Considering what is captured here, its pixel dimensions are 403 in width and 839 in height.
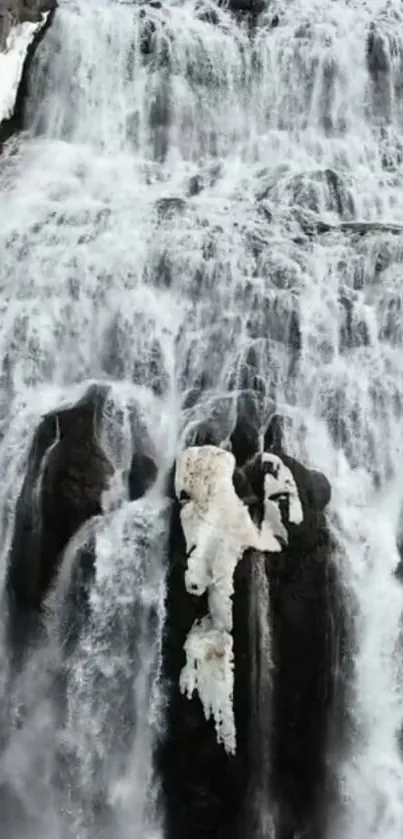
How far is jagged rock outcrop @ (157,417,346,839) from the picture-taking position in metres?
9.14

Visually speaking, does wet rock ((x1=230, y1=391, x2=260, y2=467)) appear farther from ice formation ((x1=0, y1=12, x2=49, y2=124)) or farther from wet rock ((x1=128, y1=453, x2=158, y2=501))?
ice formation ((x1=0, y1=12, x2=49, y2=124))

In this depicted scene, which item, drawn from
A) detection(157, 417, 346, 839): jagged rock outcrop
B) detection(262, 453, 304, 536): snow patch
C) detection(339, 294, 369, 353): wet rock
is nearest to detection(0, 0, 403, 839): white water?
detection(339, 294, 369, 353): wet rock

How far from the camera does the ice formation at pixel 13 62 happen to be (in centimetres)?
1622

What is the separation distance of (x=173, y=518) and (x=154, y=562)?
1.62 ft

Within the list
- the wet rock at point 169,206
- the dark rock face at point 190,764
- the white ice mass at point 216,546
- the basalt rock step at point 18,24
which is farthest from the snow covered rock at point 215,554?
the basalt rock step at point 18,24

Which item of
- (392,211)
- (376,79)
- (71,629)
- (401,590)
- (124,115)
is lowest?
(71,629)

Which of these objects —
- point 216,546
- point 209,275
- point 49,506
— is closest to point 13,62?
point 209,275

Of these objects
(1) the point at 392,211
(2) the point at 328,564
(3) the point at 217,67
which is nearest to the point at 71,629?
(2) the point at 328,564

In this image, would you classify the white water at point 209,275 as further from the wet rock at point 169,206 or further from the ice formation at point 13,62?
the ice formation at point 13,62

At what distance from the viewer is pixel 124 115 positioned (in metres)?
16.4

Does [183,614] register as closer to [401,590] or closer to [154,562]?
[154,562]

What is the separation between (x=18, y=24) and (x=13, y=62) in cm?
82

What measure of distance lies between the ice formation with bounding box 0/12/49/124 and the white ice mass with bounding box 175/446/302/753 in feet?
30.1

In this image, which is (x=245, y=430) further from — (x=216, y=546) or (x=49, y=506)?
(x=49, y=506)
